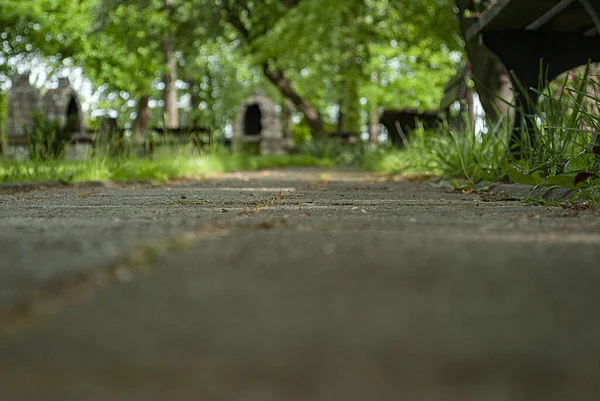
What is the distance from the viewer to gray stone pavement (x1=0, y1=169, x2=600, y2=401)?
0.75 meters

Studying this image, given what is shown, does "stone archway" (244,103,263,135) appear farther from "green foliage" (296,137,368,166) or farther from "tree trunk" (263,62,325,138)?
"green foliage" (296,137,368,166)

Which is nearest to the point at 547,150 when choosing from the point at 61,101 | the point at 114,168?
the point at 114,168

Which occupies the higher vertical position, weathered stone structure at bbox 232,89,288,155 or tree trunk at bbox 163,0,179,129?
tree trunk at bbox 163,0,179,129

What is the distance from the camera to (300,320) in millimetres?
916

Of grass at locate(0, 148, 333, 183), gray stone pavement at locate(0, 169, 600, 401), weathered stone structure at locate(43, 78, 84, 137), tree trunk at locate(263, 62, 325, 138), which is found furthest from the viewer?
weathered stone structure at locate(43, 78, 84, 137)

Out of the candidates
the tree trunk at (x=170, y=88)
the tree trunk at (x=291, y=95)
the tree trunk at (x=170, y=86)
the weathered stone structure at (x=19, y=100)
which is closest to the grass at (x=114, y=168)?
the tree trunk at (x=291, y=95)

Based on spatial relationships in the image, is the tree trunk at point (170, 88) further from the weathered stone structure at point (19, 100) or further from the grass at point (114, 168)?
the grass at point (114, 168)

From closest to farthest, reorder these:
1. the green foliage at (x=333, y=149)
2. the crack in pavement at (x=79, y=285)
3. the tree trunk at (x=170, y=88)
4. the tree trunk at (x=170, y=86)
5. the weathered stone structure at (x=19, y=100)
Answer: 1. the crack in pavement at (x=79, y=285)
2. the green foliage at (x=333, y=149)
3. the weathered stone structure at (x=19, y=100)
4. the tree trunk at (x=170, y=86)
5. the tree trunk at (x=170, y=88)

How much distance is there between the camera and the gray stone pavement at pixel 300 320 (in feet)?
2.48

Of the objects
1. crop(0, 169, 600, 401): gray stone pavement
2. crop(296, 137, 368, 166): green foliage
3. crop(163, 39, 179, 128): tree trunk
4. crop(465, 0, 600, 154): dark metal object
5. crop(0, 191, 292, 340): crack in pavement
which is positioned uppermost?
crop(163, 39, 179, 128): tree trunk

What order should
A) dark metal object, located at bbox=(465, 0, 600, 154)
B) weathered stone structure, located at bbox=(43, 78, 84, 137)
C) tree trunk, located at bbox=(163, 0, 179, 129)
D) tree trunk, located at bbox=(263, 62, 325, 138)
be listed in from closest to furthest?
dark metal object, located at bbox=(465, 0, 600, 154), tree trunk, located at bbox=(263, 62, 325, 138), weathered stone structure, located at bbox=(43, 78, 84, 137), tree trunk, located at bbox=(163, 0, 179, 129)

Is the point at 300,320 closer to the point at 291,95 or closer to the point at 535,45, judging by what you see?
the point at 535,45

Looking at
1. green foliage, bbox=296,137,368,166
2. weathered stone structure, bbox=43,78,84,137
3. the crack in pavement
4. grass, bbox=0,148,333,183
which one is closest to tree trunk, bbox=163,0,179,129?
weathered stone structure, bbox=43,78,84,137

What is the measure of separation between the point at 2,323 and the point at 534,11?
423 centimetres
